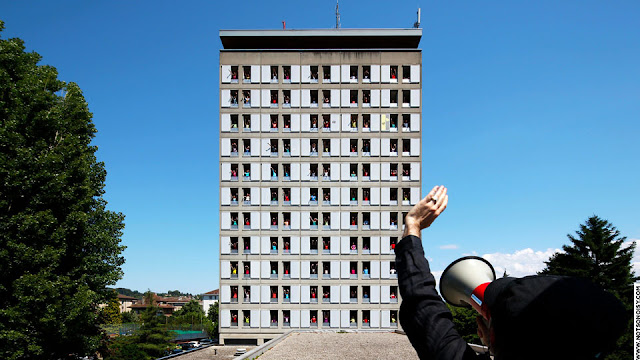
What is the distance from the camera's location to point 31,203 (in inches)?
806

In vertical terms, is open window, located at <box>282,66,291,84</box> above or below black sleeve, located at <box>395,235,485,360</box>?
above

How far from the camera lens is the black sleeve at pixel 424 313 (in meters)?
1.33

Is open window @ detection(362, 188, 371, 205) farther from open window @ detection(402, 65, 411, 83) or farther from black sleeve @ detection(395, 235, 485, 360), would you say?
black sleeve @ detection(395, 235, 485, 360)

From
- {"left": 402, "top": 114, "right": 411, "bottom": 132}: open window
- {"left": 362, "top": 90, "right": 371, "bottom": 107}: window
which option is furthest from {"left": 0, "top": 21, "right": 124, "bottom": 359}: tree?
{"left": 402, "top": 114, "right": 411, "bottom": 132}: open window

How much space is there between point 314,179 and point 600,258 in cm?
2629

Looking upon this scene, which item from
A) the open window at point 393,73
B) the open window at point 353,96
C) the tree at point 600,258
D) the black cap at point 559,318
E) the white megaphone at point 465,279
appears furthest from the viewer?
the open window at point 353,96

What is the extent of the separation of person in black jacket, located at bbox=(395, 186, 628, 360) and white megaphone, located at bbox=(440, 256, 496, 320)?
13 centimetres

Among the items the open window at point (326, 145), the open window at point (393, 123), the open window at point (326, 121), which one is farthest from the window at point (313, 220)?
the open window at point (393, 123)

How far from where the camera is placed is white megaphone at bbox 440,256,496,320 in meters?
1.51

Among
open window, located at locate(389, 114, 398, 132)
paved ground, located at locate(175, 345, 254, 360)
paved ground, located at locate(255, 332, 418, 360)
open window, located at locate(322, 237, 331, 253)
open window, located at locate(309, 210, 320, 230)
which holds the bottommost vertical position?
paved ground, located at locate(175, 345, 254, 360)

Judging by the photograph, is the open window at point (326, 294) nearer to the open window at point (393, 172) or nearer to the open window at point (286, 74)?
the open window at point (393, 172)

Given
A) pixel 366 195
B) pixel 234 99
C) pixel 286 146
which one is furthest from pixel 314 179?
pixel 234 99

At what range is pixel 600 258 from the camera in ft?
117

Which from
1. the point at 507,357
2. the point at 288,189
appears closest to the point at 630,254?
the point at 288,189
